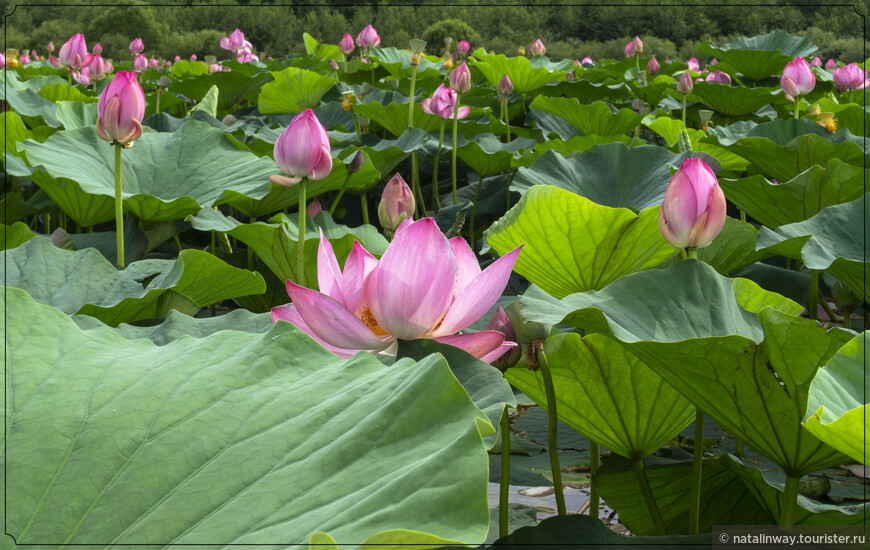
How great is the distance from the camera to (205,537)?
1.80ft

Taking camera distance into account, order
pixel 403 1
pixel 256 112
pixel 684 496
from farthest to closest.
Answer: pixel 403 1, pixel 256 112, pixel 684 496

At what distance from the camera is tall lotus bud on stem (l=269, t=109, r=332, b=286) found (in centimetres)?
130

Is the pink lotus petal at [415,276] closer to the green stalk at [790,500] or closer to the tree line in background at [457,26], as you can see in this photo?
the green stalk at [790,500]

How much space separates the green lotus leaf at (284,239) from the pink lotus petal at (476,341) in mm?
659

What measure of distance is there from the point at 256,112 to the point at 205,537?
3.64 metres

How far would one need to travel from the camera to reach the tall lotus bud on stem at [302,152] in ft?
4.27

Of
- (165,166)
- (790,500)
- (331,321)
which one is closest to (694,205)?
(790,500)

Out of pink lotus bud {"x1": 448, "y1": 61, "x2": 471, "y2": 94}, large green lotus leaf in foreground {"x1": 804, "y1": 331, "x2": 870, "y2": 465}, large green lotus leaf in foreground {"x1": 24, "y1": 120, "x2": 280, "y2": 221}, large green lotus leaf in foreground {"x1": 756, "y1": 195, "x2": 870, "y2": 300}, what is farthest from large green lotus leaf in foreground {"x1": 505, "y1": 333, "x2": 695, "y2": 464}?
pink lotus bud {"x1": 448, "y1": 61, "x2": 471, "y2": 94}

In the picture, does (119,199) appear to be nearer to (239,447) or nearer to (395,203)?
(395,203)

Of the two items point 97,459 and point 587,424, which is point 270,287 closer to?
point 587,424

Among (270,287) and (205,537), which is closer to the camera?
(205,537)

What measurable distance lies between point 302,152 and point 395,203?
0.91 feet

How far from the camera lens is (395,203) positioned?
60.4 inches

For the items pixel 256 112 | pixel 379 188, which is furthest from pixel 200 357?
pixel 256 112
